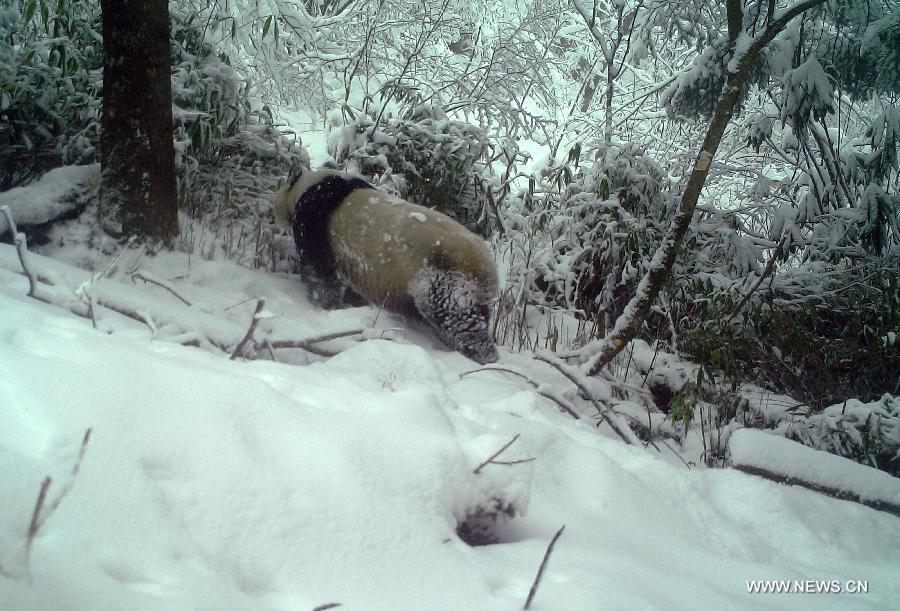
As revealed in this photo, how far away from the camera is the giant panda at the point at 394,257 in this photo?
3.27 metres

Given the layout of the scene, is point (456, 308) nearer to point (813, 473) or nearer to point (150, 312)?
point (150, 312)

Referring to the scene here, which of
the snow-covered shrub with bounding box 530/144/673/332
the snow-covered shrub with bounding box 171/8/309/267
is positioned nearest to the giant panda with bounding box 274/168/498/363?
the snow-covered shrub with bounding box 171/8/309/267

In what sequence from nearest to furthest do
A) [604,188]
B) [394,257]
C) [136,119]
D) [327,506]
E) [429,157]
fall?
[327,506], [136,119], [394,257], [604,188], [429,157]

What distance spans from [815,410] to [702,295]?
49.8 inches

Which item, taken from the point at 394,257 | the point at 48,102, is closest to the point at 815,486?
the point at 394,257

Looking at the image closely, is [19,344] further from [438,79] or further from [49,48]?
[438,79]

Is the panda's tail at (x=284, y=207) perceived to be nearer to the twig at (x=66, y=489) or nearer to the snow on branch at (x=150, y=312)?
the snow on branch at (x=150, y=312)

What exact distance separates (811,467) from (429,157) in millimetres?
3988

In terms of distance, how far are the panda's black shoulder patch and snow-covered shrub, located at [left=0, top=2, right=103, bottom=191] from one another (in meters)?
1.57

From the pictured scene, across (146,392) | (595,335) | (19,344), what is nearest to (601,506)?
(146,392)

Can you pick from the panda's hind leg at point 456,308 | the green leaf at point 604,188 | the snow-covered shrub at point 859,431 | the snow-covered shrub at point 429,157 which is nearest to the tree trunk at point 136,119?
the panda's hind leg at point 456,308

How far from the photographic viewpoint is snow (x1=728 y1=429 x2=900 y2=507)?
183 centimetres

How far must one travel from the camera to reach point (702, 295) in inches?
173

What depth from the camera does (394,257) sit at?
3404 mm
